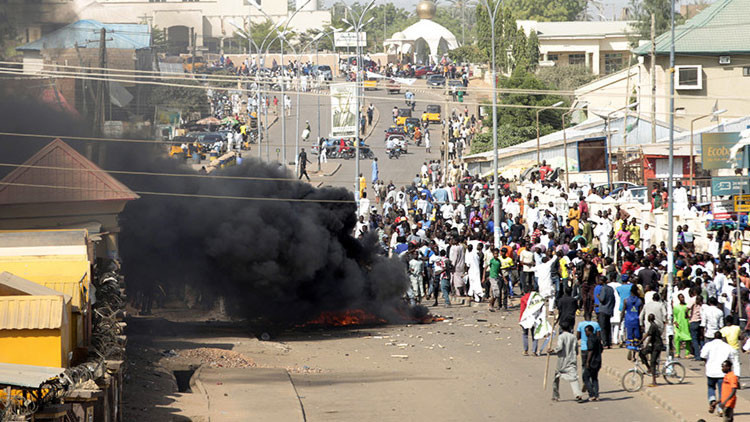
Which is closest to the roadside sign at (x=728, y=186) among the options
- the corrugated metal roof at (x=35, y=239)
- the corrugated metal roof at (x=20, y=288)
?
the corrugated metal roof at (x=35, y=239)

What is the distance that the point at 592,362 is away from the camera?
48.1ft

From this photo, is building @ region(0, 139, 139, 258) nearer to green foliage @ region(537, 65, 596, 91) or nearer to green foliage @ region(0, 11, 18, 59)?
green foliage @ region(0, 11, 18, 59)

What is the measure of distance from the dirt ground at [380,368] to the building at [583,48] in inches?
2190

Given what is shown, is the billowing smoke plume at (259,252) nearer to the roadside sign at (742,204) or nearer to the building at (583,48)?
the roadside sign at (742,204)

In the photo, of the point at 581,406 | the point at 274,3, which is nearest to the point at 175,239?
the point at 581,406

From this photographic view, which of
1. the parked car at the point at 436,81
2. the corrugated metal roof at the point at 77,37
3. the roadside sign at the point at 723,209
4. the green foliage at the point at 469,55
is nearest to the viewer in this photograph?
the roadside sign at the point at 723,209

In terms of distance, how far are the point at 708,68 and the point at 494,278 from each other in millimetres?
29765

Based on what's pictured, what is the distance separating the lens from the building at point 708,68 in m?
47.6

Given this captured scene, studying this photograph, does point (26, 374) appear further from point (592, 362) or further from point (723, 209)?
point (723, 209)

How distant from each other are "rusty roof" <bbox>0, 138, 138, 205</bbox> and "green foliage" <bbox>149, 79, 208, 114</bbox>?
54.1ft

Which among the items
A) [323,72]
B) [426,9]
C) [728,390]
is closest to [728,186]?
[728,390]

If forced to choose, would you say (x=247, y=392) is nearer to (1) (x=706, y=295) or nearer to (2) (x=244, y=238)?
(2) (x=244, y=238)

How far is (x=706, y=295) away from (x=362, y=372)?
6024 mm

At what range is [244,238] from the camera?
69.0 feet
